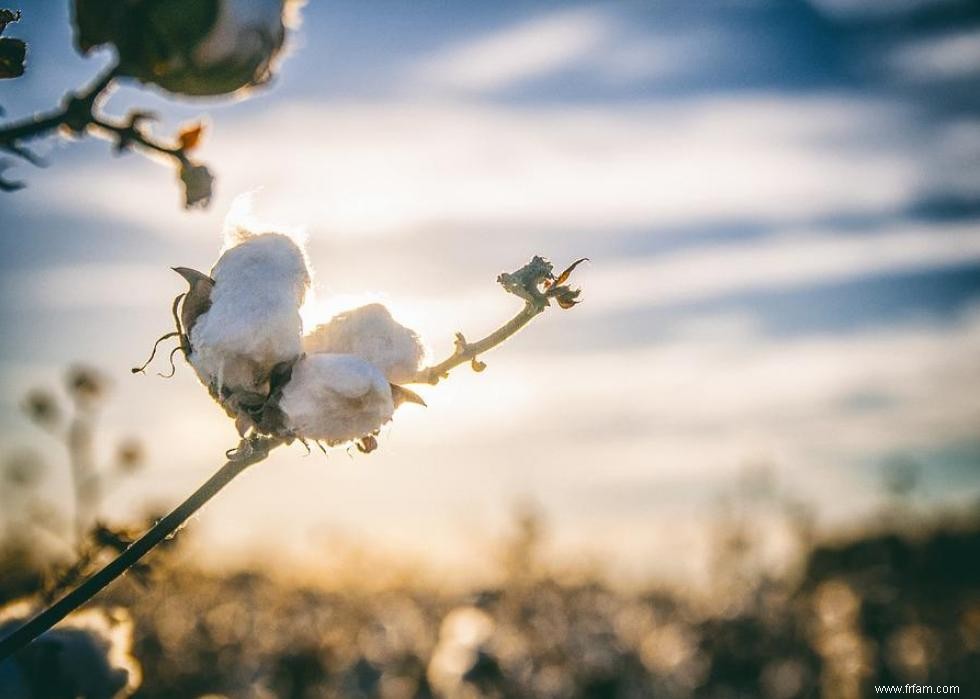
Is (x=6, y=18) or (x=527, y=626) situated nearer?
(x=6, y=18)

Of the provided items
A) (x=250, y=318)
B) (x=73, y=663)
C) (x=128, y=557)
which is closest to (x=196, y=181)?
(x=250, y=318)

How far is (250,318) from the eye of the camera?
1.63 m

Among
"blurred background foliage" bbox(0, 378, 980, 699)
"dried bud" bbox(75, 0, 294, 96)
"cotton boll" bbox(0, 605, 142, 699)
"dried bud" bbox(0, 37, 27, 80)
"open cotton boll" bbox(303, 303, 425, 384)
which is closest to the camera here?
"dried bud" bbox(75, 0, 294, 96)

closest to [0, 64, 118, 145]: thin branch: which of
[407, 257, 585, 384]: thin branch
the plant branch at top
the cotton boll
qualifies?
the plant branch at top

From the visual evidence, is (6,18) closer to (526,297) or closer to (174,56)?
(174,56)

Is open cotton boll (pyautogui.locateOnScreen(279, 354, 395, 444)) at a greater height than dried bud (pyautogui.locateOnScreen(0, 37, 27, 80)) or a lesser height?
lesser

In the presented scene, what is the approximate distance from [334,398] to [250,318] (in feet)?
0.67

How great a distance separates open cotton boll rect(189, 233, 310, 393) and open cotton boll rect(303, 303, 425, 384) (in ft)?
0.30

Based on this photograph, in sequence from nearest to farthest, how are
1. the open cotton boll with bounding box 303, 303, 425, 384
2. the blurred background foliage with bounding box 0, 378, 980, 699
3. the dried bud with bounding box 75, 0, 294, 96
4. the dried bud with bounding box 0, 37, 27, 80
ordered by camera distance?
the dried bud with bounding box 75, 0, 294, 96 → the dried bud with bounding box 0, 37, 27, 80 → the open cotton boll with bounding box 303, 303, 425, 384 → the blurred background foliage with bounding box 0, 378, 980, 699

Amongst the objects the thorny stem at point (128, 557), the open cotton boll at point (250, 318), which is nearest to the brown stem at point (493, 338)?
the open cotton boll at point (250, 318)

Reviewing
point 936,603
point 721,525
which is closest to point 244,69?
point 721,525

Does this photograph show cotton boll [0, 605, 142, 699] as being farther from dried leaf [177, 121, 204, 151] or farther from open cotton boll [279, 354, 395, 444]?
dried leaf [177, 121, 204, 151]

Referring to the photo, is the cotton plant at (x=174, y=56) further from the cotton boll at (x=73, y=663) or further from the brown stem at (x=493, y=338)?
the cotton boll at (x=73, y=663)

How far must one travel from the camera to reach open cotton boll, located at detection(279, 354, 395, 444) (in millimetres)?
1599
